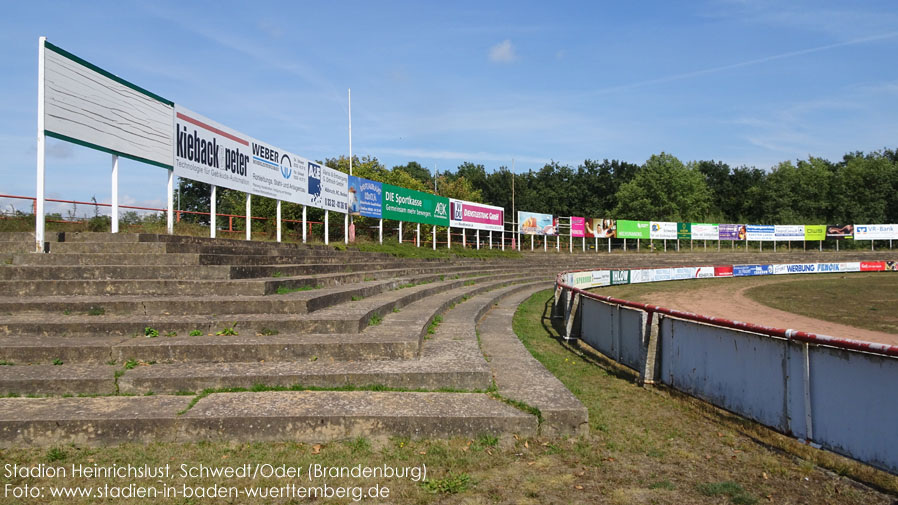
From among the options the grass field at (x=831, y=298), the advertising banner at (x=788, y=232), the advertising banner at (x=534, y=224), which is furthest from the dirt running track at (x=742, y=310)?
the advertising banner at (x=788, y=232)

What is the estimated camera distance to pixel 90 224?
12.1 m

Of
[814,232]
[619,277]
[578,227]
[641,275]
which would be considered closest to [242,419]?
[619,277]

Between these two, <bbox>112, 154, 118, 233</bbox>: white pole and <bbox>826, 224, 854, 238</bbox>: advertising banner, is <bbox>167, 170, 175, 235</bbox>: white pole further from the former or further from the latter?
<bbox>826, 224, 854, 238</bbox>: advertising banner

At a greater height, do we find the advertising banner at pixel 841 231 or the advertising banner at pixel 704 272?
the advertising banner at pixel 841 231

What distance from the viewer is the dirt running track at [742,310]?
49.4ft

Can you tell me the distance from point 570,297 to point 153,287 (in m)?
8.07

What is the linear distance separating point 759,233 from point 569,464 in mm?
66776

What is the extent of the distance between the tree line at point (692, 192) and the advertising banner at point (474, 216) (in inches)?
1112

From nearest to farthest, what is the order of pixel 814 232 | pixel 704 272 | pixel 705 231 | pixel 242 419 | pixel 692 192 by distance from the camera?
1. pixel 242 419
2. pixel 704 272
3. pixel 705 231
4. pixel 814 232
5. pixel 692 192

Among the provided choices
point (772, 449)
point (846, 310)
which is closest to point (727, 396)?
point (772, 449)

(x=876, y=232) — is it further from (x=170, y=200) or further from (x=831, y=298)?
(x=170, y=200)

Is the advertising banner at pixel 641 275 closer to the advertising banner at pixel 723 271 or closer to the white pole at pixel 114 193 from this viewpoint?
the advertising banner at pixel 723 271

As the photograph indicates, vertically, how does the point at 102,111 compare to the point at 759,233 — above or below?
above

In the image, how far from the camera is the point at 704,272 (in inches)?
1577
